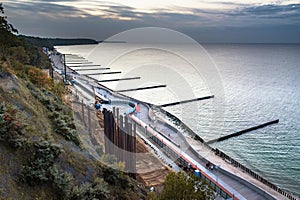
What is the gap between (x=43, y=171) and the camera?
35.7 feet

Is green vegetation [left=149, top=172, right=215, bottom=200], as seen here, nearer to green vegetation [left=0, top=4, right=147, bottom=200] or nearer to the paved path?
green vegetation [left=0, top=4, right=147, bottom=200]

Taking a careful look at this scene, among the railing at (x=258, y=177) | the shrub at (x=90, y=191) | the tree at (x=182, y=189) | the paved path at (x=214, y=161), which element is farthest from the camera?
the railing at (x=258, y=177)

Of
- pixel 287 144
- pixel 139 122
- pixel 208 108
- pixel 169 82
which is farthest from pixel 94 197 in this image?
pixel 169 82

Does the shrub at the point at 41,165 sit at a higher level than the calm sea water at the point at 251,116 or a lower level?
higher

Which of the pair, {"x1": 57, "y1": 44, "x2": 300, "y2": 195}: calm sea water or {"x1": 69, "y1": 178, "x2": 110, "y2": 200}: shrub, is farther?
{"x1": 57, "y1": 44, "x2": 300, "y2": 195}: calm sea water

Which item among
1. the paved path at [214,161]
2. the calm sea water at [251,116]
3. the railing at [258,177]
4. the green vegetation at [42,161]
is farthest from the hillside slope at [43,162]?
the calm sea water at [251,116]

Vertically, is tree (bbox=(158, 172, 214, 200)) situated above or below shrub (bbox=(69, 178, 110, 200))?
above

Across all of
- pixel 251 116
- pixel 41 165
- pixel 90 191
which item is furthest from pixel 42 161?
pixel 251 116

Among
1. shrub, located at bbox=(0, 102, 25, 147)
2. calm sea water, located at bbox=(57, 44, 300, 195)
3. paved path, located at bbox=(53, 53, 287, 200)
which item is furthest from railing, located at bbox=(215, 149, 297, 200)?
shrub, located at bbox=(0, 102, 25, 147)

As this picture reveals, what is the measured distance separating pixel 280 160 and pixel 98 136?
22.1 m

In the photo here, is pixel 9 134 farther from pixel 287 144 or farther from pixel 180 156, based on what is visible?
pixel 287 144

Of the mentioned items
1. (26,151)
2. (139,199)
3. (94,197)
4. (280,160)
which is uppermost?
(26,151)

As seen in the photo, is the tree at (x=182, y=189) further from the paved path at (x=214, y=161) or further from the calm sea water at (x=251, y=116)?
the calm sea water at (x=251, y=116)

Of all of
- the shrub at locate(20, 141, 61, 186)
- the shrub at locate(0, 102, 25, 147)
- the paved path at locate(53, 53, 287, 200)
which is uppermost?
the shrub at locate(0, 102, 25, 147)
